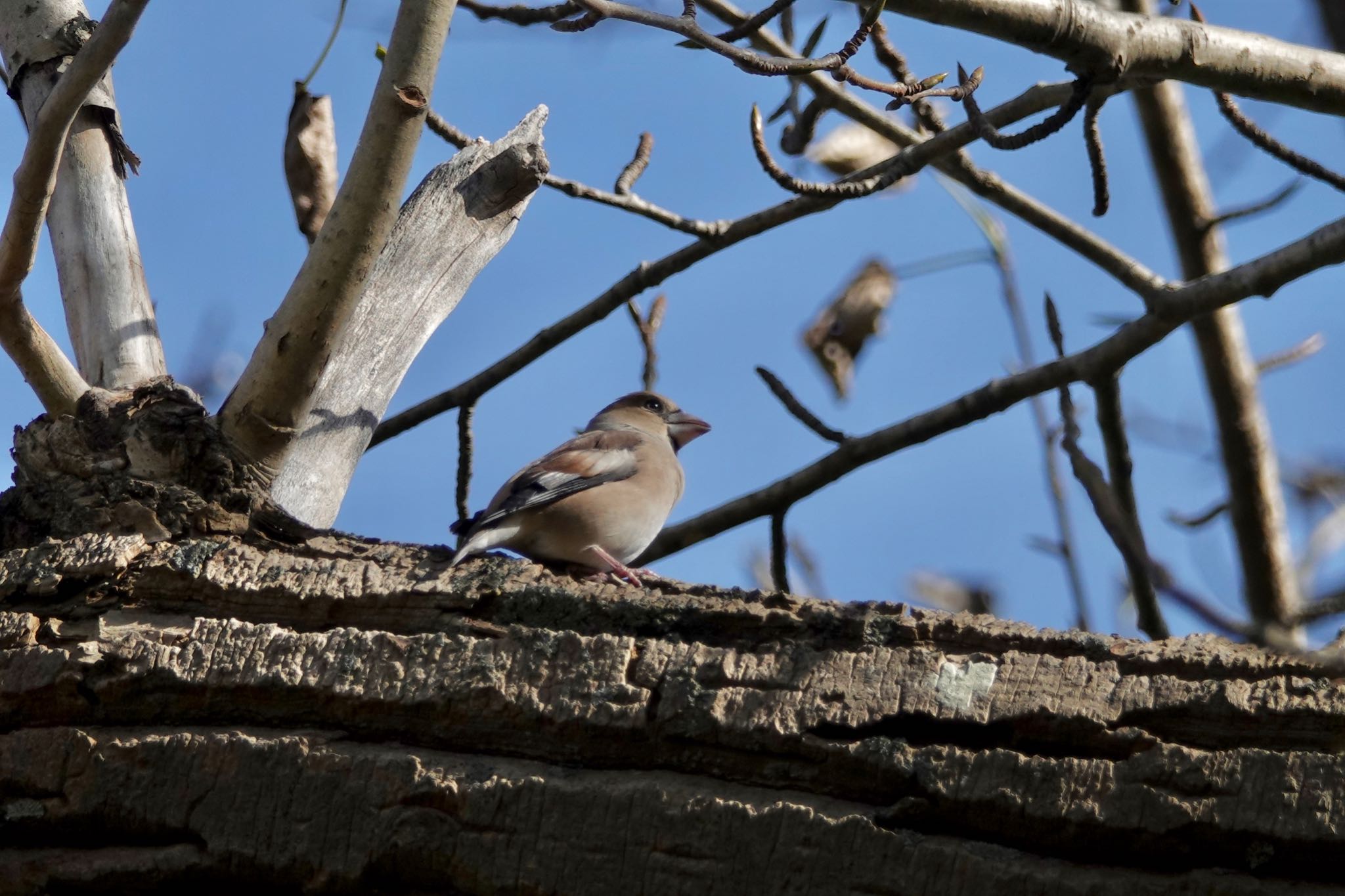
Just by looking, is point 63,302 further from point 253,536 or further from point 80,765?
point 80,765

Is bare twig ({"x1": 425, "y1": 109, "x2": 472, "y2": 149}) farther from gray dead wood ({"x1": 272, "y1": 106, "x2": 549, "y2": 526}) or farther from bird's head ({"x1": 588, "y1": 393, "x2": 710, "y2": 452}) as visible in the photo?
bird's head ({"x1": 588, "y1": 393, "x2": 710, "y2": 452})

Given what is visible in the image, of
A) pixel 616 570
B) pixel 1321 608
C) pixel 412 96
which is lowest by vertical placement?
pixel 1321 608

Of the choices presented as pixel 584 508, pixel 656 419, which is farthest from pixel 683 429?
pixel 584 508

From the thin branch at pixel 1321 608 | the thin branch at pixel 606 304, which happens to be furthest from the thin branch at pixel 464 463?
the thin branch at pixel 1321 608

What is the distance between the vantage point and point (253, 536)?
10.5 feet

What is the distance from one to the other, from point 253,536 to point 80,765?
70 cm

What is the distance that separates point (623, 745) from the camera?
262 cm

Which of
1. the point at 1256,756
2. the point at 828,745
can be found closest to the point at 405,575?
the point at 828,745

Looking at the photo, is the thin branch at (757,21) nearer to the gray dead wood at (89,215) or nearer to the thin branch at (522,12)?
the thin branch at (522,12)

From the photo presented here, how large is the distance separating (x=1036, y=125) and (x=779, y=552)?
1.96m

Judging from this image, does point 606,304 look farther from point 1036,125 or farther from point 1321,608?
point 1321,608

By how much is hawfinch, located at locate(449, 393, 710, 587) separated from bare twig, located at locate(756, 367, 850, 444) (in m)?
0.59

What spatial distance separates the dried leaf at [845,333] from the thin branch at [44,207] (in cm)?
296

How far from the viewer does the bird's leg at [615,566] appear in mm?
4082
